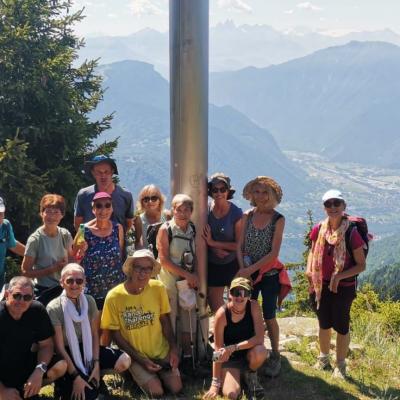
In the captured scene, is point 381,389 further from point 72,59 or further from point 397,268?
point 397,268

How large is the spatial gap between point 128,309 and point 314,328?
3704 mm

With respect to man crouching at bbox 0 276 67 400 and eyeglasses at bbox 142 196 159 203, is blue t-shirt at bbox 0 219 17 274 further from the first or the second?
eyeglasses at bbox 142 196 159 203

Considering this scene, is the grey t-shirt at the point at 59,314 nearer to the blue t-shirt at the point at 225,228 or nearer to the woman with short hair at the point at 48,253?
the woman with short hair at the point at 48,253

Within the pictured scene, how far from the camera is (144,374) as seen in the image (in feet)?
16.3

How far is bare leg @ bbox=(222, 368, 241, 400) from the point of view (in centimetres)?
475

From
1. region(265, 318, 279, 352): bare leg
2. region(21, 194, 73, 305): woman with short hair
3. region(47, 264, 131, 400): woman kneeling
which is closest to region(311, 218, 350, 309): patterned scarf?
region(265, 318, 279, 352): bare leg

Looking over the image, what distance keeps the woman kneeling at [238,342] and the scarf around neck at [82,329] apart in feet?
3.78

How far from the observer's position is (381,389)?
17.5ft

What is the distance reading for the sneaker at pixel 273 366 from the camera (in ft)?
17.9

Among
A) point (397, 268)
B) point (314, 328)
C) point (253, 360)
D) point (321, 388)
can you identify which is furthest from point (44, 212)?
point (397, 268)

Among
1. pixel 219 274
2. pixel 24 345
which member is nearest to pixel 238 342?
pixel 219 274

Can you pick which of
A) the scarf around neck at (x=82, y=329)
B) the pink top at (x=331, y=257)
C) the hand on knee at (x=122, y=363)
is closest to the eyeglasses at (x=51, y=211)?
the scarf around neck at (x=82, y=329)

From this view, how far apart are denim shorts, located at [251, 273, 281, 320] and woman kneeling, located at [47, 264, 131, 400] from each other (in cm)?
169

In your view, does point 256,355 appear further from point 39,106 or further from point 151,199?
point 39,106
